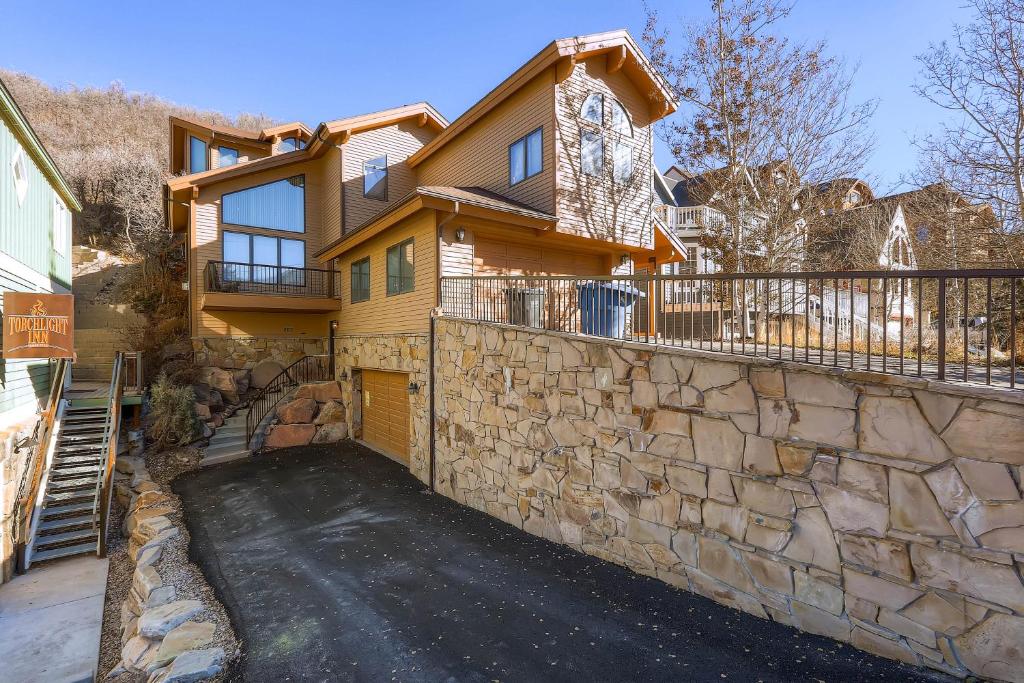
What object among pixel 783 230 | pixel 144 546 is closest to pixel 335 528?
pixel 144 546

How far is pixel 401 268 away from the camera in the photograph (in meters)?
10.3

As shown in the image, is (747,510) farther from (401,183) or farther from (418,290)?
(401,183)

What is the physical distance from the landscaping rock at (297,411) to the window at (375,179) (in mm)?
6978

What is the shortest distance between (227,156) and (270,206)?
3.11 metres

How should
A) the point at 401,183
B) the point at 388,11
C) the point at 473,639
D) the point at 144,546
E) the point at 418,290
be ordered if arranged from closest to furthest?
the point at 473,639 < the point at 144,546 < the point at 418,290 < the point at 388,11 < the point at 401,183

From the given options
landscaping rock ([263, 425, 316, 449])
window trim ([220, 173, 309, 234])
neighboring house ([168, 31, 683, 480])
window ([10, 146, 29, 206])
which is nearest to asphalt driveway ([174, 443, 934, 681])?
neighboring house ([168, 31, 683, 480])

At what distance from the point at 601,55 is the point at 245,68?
17228 millimetres

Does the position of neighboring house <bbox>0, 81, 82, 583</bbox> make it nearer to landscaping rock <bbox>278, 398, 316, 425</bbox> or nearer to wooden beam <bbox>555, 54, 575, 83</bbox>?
landscaping rock <bbox>278, 398, 316, 425</bbox>

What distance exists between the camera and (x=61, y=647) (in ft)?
17.0

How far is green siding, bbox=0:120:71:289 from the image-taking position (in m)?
7.76

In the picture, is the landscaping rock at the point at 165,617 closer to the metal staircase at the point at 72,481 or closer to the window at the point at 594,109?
the metal staircase at the point at 72,481

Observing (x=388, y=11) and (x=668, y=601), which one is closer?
(x=668, y=601)

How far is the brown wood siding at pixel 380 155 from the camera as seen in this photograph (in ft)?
47.7

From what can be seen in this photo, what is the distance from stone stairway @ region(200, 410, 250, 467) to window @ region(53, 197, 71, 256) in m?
5.89
